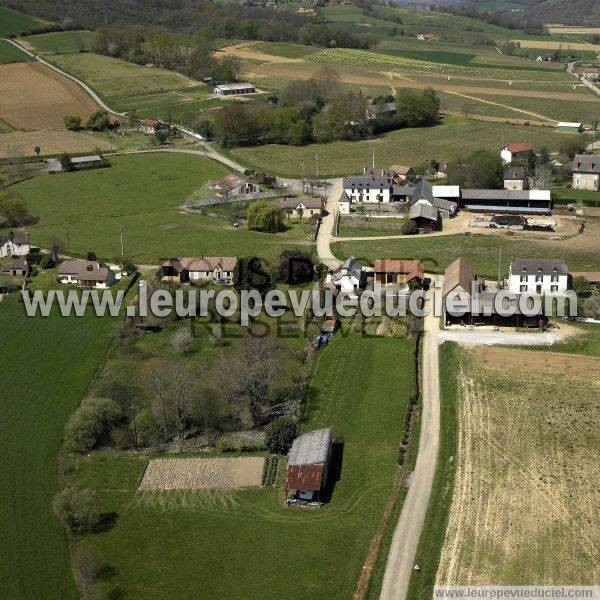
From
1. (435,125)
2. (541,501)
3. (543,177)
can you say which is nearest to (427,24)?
(435,125)

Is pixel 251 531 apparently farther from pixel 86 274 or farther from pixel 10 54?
pixel 10 54

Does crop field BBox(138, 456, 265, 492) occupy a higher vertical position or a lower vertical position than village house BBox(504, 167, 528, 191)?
lower

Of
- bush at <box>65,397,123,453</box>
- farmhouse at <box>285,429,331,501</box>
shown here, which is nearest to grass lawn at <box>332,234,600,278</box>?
farmhouse at <box>285,429,331,501</box>

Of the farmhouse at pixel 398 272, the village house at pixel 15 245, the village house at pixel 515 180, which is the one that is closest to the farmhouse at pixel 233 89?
the village house at pixel 515 180

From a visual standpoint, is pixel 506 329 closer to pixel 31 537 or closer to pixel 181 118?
pixel 31 537

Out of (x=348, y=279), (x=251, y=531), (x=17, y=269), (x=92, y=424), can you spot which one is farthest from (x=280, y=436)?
(x=17, y=269)

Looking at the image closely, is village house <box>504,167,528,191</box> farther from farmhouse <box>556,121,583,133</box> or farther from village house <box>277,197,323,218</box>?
farmhouse <box>556,121,583,133</box>

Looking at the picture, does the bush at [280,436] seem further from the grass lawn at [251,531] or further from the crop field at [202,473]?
the grass lawn at [251,531]
